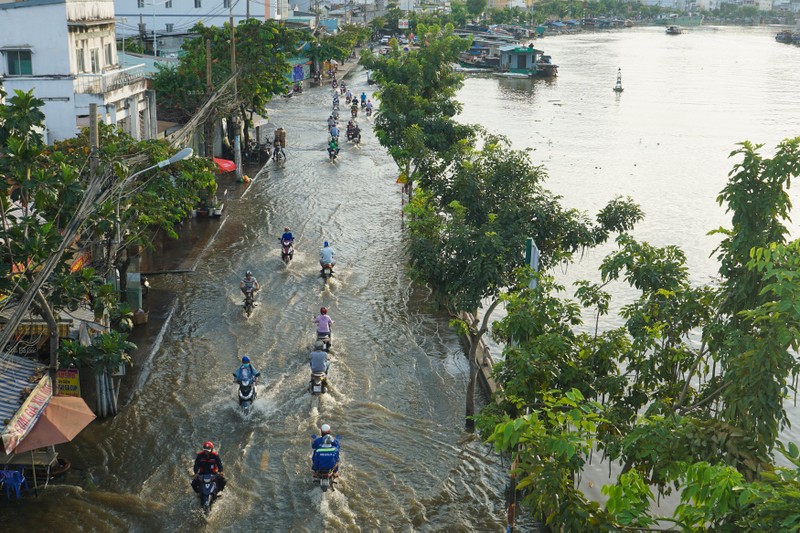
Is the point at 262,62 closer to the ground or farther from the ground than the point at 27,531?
farther from the ground

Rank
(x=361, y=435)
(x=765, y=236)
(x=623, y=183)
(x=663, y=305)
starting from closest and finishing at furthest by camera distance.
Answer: (x=765, y=236) → (x=663, y=305) → (x=361, y=435) → (x=623, y=183)

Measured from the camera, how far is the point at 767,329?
26.9 ft

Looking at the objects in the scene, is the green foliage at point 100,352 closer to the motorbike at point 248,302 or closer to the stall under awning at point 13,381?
the stall under awning at point 13,381

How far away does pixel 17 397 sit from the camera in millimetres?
14539

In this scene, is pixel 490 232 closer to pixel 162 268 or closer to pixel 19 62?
pixel 162 268

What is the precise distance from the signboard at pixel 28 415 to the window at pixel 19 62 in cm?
2034

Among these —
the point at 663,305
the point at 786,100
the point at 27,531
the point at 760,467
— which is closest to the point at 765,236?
the point at 663,305

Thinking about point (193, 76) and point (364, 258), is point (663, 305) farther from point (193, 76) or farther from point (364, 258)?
point (193, 76)

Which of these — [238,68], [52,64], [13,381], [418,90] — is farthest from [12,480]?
[238,68]

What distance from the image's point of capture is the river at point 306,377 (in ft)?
48.9

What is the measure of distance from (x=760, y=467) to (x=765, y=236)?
2.77 meters

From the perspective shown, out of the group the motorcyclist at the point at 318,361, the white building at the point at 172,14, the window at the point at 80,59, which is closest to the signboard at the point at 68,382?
the motorcyclist at the point at 318,361

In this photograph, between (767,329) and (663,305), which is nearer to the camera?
A: (767,329)

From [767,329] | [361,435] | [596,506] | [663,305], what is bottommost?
[361,435]
